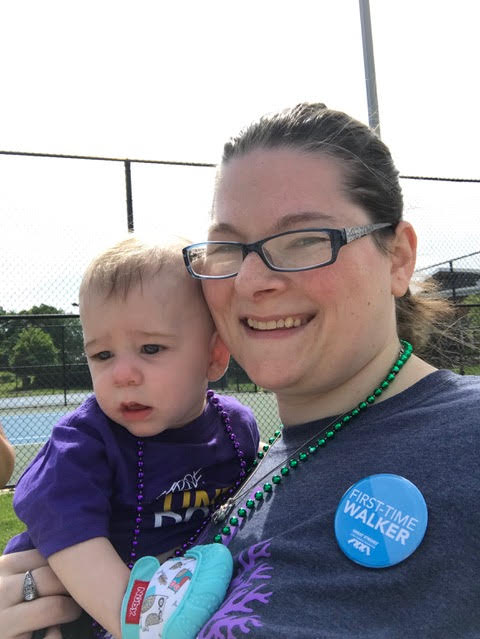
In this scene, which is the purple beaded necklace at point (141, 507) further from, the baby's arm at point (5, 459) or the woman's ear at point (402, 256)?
the baby's arm at point (5, 459)

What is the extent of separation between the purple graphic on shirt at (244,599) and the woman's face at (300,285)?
396 millimetres

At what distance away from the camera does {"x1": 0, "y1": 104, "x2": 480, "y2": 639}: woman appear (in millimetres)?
981

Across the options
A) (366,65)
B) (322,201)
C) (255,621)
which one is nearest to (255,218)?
(322,201)

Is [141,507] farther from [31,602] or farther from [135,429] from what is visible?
[31,602]

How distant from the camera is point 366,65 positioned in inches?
185

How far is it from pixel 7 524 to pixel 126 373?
5.02m

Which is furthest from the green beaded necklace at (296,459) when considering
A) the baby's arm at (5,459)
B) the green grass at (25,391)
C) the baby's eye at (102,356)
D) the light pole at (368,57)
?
the green grass at (25,391)

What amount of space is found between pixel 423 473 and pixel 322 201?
618 millimetres

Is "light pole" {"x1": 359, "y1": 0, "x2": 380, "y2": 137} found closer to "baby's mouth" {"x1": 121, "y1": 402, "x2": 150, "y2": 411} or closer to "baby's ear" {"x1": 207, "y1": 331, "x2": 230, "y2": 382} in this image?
"baby's ear" {"x1": 207, "y1": 331, "x2": 230, "y2": 382}

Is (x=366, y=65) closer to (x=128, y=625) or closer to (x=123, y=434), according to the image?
(x=123, y=434)

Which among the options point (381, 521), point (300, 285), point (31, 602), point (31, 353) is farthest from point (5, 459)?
point (31, 353)

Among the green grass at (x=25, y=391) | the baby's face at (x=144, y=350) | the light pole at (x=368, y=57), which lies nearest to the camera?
the baby's face at (x=144, y=350)

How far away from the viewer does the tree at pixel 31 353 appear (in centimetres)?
955

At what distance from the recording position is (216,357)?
179cm
